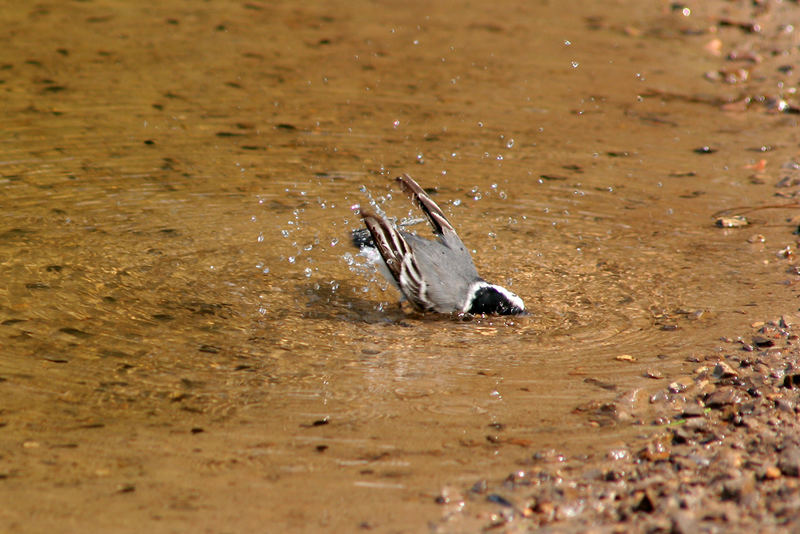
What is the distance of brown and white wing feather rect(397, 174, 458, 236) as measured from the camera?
19.5 ft

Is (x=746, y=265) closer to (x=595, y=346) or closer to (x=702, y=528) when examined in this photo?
(x=595, y=346)

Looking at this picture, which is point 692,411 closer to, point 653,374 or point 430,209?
point 653,374

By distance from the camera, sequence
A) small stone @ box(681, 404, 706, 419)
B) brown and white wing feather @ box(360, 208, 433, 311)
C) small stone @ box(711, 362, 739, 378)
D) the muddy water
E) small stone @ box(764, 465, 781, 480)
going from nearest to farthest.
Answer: small stone @ box(764, 465, 781, 480), the muddy water, small stone @ box(681, 404, 706, 419), small stone @ box(711, 362, 739, 378), brown and white wing feather @ box(360, 208, 433, 311)

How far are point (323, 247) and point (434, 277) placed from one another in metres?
1.14

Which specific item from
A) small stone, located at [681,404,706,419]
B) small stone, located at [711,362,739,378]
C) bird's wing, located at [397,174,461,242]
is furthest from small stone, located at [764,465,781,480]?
bird's wing, located at [397,174,461,242]

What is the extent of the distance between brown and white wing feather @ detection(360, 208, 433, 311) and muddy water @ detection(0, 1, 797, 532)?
0.85ft

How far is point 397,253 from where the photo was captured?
5523mm

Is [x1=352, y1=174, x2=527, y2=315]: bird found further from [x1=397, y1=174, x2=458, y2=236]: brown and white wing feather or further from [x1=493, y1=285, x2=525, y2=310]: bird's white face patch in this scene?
[x1=397, y1=174, x2=458, y2=236]: brown and white wing feather

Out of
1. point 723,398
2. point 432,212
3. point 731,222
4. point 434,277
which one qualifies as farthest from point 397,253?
point 731,222

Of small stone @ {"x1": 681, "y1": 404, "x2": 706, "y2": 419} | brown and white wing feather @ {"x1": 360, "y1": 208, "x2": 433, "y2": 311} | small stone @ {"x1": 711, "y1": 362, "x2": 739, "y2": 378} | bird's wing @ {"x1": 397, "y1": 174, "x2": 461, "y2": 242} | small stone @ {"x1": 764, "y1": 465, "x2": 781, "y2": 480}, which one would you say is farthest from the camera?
bird's wing @ {"x1": 397, "y1": 174, "x2": 461, "y2": 242}

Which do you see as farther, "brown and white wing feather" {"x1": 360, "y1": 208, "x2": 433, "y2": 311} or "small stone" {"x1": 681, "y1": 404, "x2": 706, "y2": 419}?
"brown and white wing feather" {"x1": 360, "y1": 208, "x2": 433, "y2": 311}

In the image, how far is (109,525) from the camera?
11.2ft

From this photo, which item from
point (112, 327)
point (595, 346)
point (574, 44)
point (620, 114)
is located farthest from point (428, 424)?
point (574, 44)

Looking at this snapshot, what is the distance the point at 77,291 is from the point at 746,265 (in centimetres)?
426
